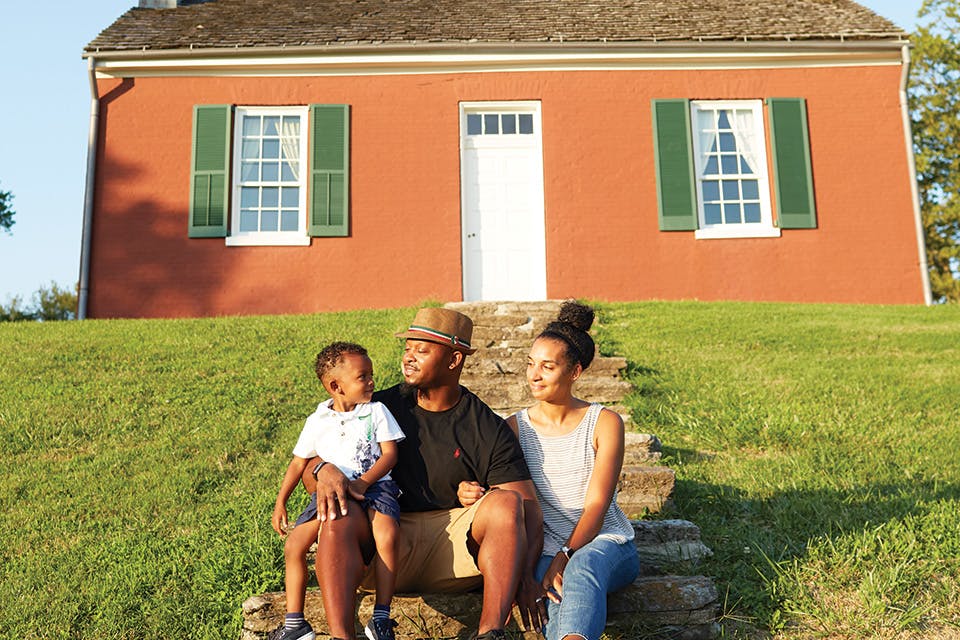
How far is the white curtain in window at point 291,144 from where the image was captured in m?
11.0

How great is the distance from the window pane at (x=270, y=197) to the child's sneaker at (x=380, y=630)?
28.7 ft

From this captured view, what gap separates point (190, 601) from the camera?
3588mm

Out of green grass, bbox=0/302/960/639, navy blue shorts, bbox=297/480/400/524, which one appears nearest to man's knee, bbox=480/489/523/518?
navy blue shorts, bbox=297/480/400/524

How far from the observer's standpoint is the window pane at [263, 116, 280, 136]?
1103 centimetres

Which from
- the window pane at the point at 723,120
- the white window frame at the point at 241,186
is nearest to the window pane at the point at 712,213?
the window pane at the point at 723,120

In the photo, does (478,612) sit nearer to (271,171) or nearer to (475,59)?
(271,171)

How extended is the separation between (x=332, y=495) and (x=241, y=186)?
8.67 meters

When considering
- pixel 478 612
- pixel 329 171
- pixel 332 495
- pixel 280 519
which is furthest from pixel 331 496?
pixel 329 171

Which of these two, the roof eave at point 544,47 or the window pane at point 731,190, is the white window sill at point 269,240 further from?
the window pane at point 731,190

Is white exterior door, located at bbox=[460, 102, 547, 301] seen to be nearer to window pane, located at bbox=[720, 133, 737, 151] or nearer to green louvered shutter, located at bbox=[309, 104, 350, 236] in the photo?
green louvered shutter, located at bbox=[309, 104, 350, 236]

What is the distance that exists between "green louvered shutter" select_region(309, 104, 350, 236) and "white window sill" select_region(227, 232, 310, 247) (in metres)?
0.19

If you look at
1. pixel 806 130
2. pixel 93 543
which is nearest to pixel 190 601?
pixel 93 543

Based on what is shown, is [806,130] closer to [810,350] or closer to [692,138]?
[692,138]

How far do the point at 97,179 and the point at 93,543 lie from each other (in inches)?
311
